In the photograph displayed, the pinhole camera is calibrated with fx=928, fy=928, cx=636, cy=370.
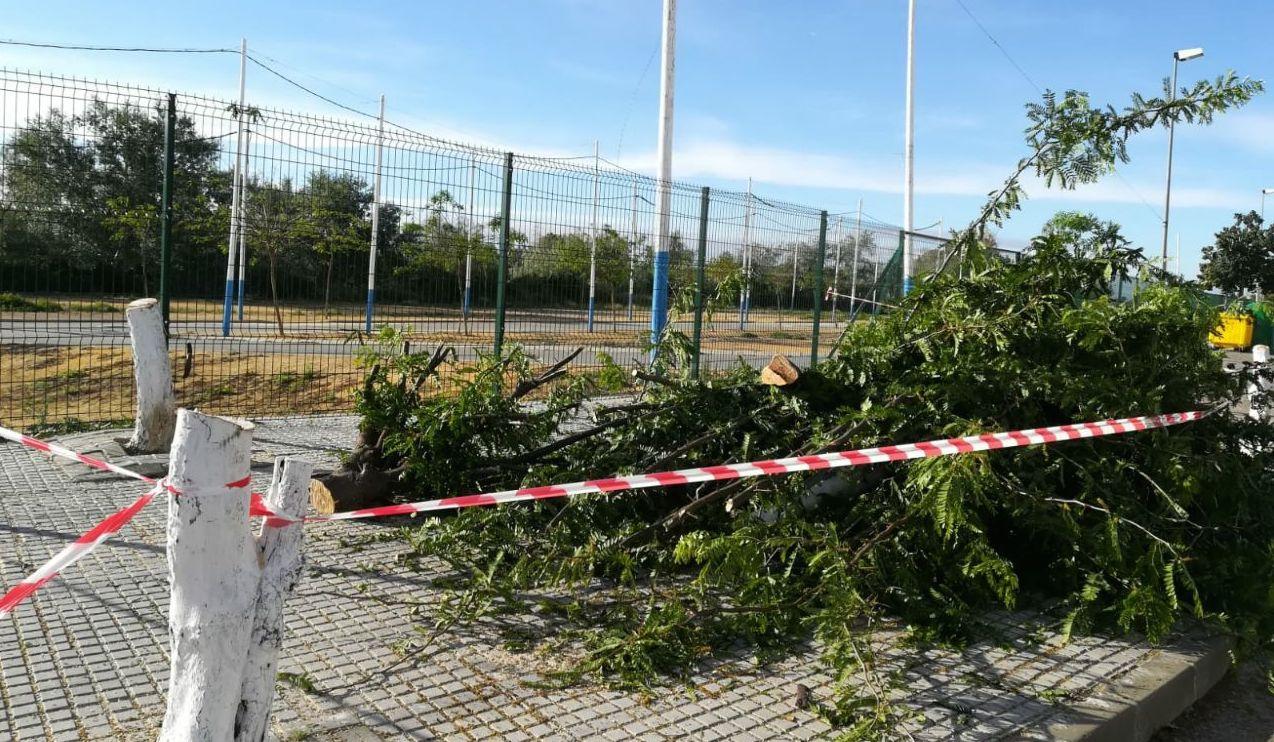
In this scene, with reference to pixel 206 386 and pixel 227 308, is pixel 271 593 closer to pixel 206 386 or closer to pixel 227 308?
pixel 227 308

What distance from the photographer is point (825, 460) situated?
4531mm

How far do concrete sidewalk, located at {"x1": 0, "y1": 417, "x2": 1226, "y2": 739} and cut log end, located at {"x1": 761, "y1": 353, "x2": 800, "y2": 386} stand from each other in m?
1.77

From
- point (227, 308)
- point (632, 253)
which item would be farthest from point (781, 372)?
point (227, 308)

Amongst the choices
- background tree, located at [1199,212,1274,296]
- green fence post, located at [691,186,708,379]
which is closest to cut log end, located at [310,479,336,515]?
green fence post, located at [691,186,708,379]

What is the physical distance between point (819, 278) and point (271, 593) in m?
11.2

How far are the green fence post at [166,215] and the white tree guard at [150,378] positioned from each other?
1.71ft

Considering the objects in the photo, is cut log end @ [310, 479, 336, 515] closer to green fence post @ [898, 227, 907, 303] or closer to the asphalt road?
the asphalt road

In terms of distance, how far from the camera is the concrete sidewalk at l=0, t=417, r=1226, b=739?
3.31 metres

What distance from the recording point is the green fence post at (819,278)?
1302 centimetres

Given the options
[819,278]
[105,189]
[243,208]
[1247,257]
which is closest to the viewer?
[105,189]

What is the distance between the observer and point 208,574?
8.29 feet

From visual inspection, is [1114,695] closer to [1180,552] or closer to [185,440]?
[1180,552]

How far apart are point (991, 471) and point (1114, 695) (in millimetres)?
1081

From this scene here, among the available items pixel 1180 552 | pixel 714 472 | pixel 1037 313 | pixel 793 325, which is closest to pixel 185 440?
pixel 714 472
